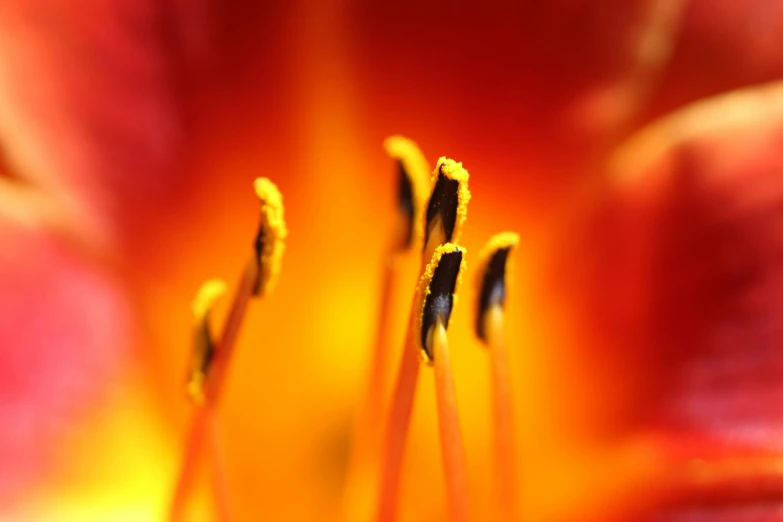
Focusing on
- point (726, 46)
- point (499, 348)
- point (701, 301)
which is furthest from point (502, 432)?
point (726, 46)

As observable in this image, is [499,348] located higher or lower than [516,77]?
lower

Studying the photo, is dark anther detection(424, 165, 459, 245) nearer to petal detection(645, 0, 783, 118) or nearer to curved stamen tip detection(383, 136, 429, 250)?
curved stamen tip detection(383, 136, 429, 250)

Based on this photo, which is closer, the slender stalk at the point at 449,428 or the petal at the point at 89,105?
the slender stalk at the point at 449,428

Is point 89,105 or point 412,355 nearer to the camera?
point 412,355

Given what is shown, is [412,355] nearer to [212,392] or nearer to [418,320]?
[418,320]

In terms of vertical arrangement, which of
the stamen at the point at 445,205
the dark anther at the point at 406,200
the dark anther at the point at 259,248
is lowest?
the dark anther at the point at 259,248

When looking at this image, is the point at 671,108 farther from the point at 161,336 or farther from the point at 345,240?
the point at 161,336

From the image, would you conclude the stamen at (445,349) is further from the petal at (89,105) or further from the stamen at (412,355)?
the petal at (89,105)

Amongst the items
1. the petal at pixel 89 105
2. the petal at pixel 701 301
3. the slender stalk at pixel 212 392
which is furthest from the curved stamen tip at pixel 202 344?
the petal at pixel 701 301
